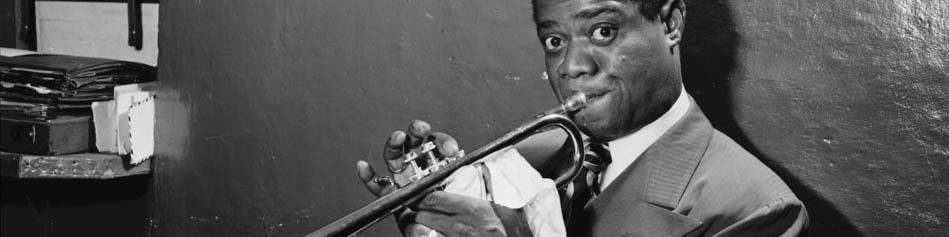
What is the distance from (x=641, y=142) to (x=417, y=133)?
48cm

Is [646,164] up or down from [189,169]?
up

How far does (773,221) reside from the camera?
171 centimetres

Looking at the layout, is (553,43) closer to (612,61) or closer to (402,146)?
(612,61)

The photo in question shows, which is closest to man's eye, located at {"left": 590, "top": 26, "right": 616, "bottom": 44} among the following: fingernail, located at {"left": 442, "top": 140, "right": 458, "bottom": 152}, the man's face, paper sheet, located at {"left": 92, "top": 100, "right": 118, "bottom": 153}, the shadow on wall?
the man's face

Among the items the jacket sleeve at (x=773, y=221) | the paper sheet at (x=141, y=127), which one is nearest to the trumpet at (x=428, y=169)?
the jacket sleeve at (x=773, y=221)

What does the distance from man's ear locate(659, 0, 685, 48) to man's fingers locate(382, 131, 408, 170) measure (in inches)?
22.7

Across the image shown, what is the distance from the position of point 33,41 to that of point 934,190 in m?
4.12

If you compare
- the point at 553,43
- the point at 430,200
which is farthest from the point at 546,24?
the point at 430,200

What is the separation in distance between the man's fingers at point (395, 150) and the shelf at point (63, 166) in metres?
2.25

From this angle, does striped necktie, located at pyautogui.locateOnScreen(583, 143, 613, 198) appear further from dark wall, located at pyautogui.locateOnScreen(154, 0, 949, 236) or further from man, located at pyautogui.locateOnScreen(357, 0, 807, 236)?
dark wall, located at pyautogui.locateOnScreen(154, 0, 949, 236)

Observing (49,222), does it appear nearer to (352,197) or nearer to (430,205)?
(352,197)

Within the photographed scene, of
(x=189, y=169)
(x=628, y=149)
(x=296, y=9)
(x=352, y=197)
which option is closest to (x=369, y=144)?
(x=352, y=197)

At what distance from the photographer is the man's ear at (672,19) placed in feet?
6.15

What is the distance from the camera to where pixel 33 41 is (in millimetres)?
4566
